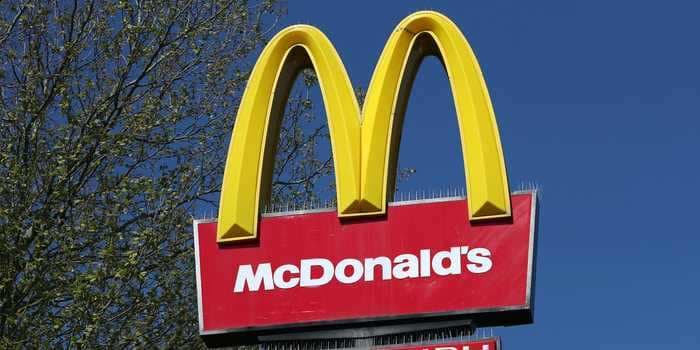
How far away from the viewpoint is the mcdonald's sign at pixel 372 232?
17.0 m

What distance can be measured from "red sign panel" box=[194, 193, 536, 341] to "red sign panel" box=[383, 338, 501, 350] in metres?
0.34

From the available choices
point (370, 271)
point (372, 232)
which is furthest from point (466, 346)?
point (372, 232)

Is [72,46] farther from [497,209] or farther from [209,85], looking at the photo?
[497,209]

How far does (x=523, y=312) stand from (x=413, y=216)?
1724 millimetres

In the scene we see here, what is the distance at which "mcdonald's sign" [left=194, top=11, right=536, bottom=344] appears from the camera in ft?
55.7

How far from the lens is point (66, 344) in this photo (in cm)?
2217

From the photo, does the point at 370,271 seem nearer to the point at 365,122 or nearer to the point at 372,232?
the point at 372,232

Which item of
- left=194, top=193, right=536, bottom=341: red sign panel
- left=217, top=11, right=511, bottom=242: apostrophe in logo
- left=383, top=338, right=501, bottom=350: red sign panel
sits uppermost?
left=217, top=11, right=511, bottom=242: apostrophe in logo

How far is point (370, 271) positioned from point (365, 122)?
181 cm

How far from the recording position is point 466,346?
16594 mm

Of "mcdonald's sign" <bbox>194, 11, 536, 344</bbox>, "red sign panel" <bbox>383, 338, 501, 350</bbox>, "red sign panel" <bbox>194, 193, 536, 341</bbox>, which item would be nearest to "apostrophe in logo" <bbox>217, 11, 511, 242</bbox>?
"mcdonald's sign" <bbox>194, 11, 536, 344</bbox>

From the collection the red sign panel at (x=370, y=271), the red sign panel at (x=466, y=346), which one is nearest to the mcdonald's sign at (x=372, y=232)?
the red sign panel at (x=370, y=271)

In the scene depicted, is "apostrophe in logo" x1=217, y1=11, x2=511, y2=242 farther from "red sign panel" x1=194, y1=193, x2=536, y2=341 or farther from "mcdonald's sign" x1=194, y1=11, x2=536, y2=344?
"red sign panel" x1=194, y1=193, x2=536, y2=341

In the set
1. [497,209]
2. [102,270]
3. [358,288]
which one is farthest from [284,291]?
[102,270]
